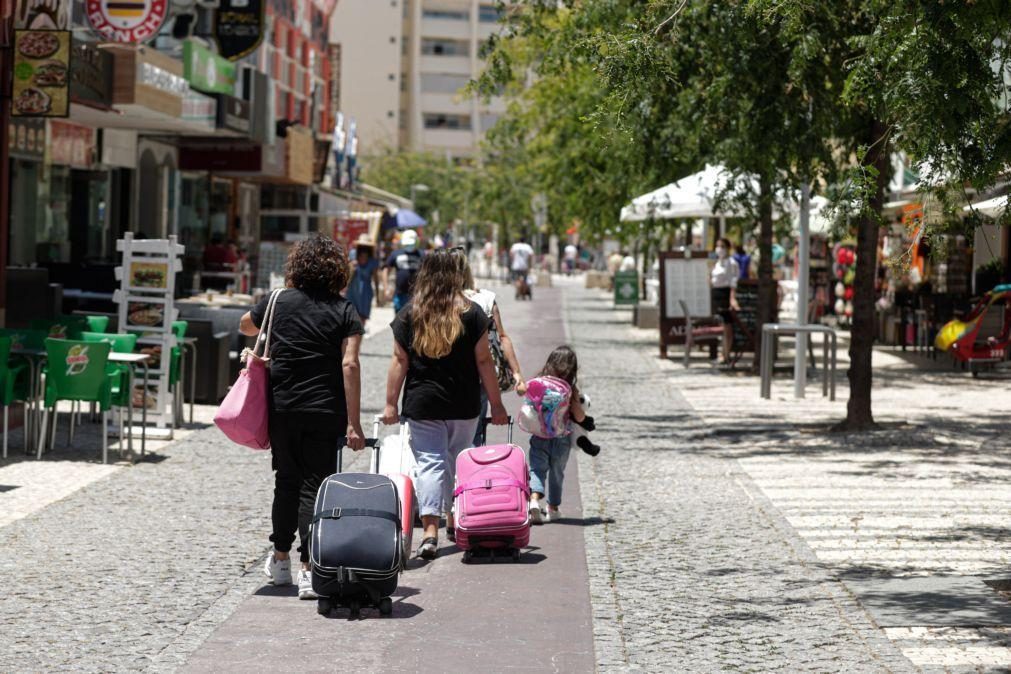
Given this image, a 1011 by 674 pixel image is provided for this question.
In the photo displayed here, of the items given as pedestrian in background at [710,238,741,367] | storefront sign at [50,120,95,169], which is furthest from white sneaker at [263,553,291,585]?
storefront sign at [50,120,95,169]

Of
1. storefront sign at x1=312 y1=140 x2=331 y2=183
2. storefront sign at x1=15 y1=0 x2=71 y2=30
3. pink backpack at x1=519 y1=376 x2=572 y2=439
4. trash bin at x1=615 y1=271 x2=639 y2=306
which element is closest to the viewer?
pink backpack at x1=519 y1=376 x2=572 y2=439

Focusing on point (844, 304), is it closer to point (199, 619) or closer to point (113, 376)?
point (113, 376)

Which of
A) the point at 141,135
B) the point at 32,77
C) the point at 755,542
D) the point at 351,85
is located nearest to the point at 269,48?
the point at 141,135

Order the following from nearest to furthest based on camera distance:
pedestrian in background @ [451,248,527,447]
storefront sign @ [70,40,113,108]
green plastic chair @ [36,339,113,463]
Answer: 1. pedestrian in background @ [451,248,527,447]
2. green plastic chair @ [36,339,113,463]
3. storefront sign @ [70,40,113,108]

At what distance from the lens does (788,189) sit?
1532 centimetres

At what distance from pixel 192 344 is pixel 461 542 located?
6772 millimetres

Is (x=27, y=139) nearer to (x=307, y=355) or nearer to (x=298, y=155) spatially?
(x=298, y=155)

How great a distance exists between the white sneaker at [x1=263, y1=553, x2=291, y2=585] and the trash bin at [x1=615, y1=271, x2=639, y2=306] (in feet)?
103

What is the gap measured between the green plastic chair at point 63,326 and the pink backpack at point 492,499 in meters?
5.08

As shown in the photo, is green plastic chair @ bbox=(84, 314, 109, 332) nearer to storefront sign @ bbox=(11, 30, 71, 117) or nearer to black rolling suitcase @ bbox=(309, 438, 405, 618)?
storefront sign @ bbox=(11, 30, 71, 117)

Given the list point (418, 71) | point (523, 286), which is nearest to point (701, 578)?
point (523, 286)

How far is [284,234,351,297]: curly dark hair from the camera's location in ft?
24.7

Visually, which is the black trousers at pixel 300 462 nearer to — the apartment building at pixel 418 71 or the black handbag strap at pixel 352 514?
the black handbag strap at pixel 352 514

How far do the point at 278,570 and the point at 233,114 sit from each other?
2133cm
